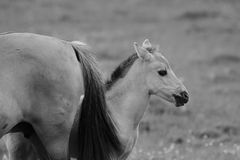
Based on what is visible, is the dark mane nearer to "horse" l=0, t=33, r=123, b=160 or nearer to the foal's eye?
the foal's eye

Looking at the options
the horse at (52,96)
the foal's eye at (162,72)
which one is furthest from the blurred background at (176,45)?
the horse at (52,96)

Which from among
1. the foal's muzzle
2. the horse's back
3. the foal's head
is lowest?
the foal's muzzle

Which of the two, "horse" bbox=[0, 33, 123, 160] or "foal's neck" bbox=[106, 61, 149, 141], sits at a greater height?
"horse" bbox=[0, 33, 123, 160]

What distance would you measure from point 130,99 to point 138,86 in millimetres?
159

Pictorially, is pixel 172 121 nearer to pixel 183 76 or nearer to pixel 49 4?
pixel 183 76

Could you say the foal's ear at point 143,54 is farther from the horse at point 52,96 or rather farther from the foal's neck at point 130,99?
the horse at point 52,96

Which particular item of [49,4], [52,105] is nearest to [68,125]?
[52,105]

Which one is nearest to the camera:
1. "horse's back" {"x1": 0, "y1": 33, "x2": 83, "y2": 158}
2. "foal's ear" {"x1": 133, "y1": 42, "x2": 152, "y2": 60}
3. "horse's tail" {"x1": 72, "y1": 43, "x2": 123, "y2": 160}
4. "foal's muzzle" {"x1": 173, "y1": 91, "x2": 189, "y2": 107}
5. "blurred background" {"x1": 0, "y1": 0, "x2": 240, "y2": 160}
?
"horse's back" {"x1": 0, "y1": 33, "x2": 83, "y2": 158}

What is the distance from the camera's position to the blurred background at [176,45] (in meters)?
9.70

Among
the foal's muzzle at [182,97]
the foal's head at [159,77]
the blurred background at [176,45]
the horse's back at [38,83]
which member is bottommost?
the blurred background at [176,45]

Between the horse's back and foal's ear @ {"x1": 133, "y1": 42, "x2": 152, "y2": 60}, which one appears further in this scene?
foal's ear @ {"x1": 133, "y1": 42, "x2": 152, "y2": 60}

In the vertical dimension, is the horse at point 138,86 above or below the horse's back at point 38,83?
below

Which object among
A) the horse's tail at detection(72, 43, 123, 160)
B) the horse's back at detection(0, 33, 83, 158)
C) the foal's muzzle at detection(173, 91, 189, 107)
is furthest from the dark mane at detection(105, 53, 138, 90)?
the horse's back at detection(0, 33, 83, 158)

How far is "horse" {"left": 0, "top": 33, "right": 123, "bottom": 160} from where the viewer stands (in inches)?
202
